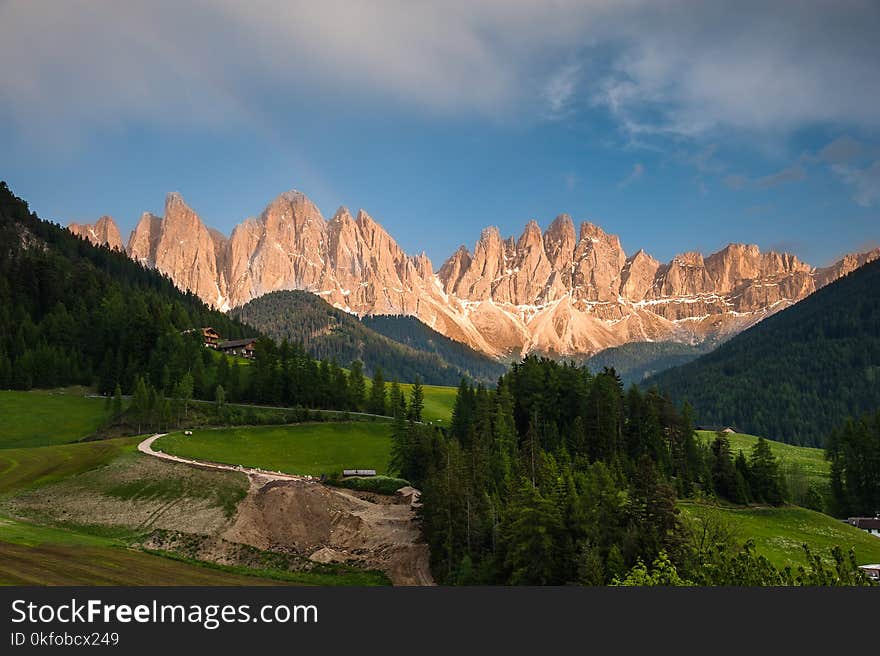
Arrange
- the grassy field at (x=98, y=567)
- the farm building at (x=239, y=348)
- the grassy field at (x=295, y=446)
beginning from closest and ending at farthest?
the grassy field at (x=98, y=567) → the grassy field at (x=295, y=446) → the farm building at (x=239, y=348)

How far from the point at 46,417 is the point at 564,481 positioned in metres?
93.4

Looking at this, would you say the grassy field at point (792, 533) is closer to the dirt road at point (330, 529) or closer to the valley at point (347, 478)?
the valley at point (347, 478)

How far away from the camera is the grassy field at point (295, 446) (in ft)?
299

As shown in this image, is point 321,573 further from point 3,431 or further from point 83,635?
point 3,431

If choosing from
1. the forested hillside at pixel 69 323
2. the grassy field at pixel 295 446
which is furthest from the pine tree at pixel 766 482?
the forested hillside at pixel 69 323

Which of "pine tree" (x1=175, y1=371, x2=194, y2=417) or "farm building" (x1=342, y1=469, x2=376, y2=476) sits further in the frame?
"pine tree" (x1=175, y1=371, x2=194, y2=417)

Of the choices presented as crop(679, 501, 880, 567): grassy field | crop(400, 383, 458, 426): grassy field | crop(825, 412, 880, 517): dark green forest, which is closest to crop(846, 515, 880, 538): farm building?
crop(679, 501, 880, 567): grassy field

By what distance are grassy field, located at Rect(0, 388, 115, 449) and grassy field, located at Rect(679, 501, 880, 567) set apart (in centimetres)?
9026

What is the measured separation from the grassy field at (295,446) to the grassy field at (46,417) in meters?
19.6

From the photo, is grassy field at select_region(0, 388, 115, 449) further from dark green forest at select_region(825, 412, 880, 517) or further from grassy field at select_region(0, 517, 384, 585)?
dark green forest at select_region(825, 412, 880, 517)

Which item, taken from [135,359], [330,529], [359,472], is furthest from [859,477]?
[135,359]

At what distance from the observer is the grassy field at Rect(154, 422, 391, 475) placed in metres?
91.0

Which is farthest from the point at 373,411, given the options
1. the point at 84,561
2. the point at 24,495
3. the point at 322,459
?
the point at 84,561

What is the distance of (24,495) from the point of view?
2810 inches
